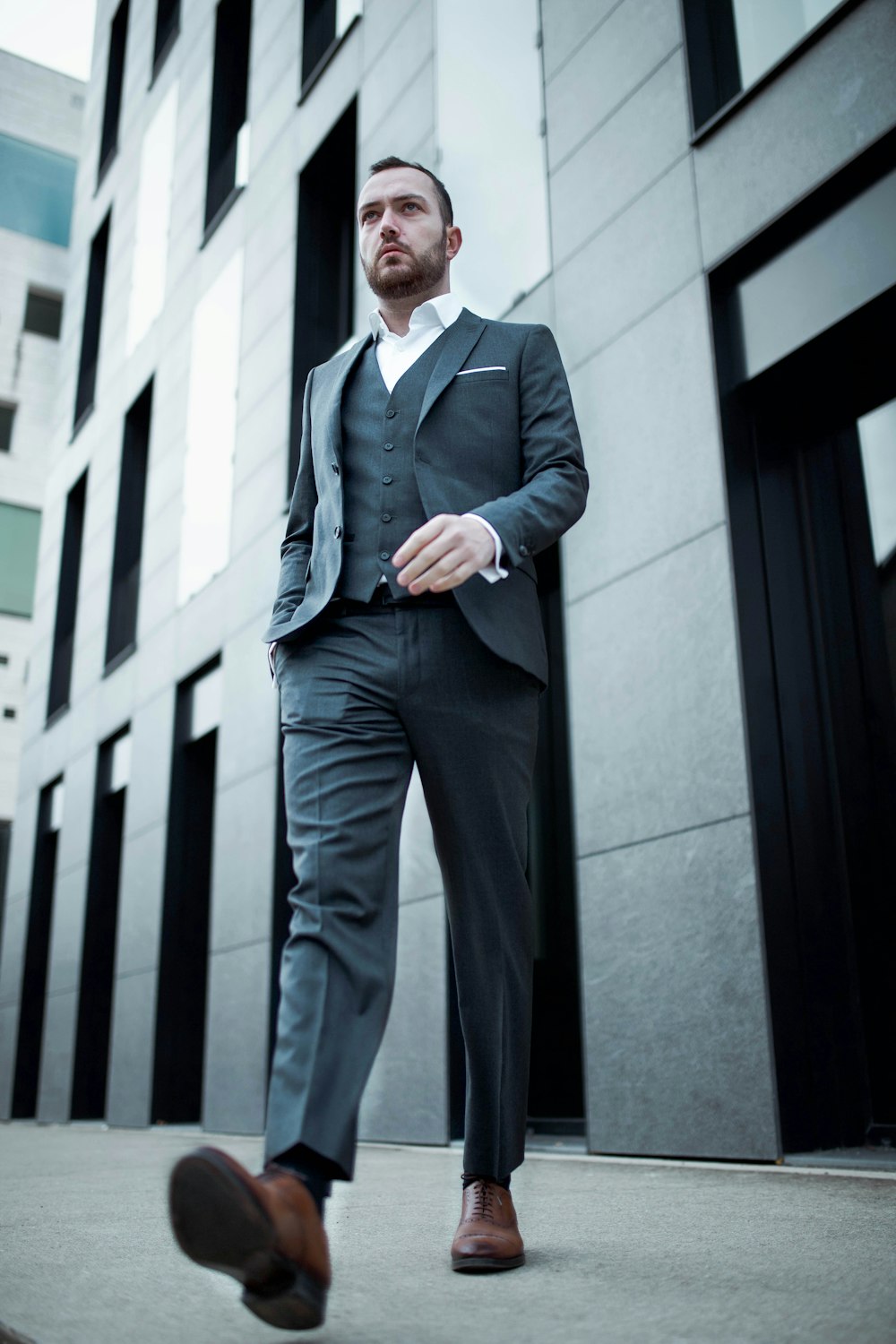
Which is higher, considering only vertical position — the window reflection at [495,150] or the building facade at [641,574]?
the window reflection at [495,150]

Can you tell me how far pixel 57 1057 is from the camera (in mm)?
11516

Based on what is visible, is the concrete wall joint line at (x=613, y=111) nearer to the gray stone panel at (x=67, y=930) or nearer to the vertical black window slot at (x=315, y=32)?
the vertical black window slot at (x=315, y=32)

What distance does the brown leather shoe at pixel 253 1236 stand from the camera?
1.36 metres

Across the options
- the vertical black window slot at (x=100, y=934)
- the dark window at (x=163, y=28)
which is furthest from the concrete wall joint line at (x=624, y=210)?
the dark window at (x=163, y=28)

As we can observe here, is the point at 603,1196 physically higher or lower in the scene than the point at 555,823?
lower

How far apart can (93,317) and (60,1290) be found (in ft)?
50.0

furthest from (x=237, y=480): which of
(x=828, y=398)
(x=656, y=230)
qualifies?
(x=828, y=398)

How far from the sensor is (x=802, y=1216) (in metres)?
2.49

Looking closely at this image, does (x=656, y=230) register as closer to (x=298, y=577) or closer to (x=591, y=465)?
(x=591, y=465)

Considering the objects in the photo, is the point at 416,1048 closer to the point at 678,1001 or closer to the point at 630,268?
the point at 678,1001

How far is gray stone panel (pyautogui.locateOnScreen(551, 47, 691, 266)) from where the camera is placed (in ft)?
16.6

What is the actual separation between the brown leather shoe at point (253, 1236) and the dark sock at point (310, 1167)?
0.47 feet

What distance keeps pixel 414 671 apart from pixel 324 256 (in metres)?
7.65

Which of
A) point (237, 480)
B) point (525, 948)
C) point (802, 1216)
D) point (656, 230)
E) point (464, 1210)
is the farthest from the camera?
point (237, 480)
